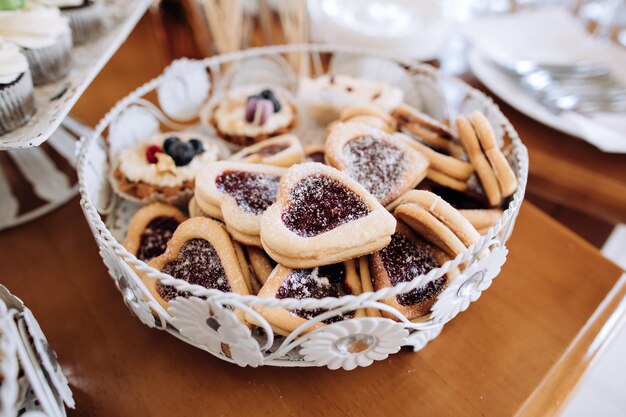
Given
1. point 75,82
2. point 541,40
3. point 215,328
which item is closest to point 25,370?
point 215,328

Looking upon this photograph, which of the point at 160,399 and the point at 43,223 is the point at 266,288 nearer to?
the point at 160,399

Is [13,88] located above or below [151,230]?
above

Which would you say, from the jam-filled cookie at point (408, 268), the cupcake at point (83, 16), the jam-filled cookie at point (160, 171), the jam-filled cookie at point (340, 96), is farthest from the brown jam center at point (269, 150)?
the cupcake at point (83, 16)

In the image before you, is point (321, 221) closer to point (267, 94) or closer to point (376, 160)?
point (376, 160)

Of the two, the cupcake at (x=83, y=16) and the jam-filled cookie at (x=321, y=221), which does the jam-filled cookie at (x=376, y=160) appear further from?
the cupcake at (x=83, y=16)

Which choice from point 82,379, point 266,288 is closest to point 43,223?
point 82,379

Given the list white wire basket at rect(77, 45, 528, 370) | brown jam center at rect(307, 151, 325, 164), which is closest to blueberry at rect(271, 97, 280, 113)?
white wire basket at rect(77, 45, 528, 370)
